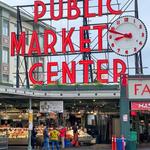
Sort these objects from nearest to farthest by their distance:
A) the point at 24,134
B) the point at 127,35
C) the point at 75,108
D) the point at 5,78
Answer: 1. the point at 127,35
2. the point at 24,134
3. the point at 75,108
4. the point at 5,78

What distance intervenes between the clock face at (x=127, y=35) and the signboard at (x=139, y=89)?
15.9 meters

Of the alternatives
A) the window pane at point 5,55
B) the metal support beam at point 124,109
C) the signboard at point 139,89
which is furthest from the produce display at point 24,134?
the window pane at point 5,55

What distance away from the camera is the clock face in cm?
4594

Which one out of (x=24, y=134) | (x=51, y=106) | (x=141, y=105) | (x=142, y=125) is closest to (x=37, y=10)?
(x=24, y=134)

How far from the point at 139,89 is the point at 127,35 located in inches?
665

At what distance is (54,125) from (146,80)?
21.1 meters

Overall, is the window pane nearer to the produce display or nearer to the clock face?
the produce display

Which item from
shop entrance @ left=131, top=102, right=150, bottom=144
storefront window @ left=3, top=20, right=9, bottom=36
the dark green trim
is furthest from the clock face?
storefront window @ left=3, top=20, right=9, bottom=36

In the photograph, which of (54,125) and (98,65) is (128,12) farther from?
(54,125)

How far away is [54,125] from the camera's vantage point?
163 feet

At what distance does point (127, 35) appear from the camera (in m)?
46.3

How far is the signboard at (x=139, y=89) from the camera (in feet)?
97.8

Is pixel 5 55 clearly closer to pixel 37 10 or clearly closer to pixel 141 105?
pixel 37 10

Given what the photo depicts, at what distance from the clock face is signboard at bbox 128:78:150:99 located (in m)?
15.9
